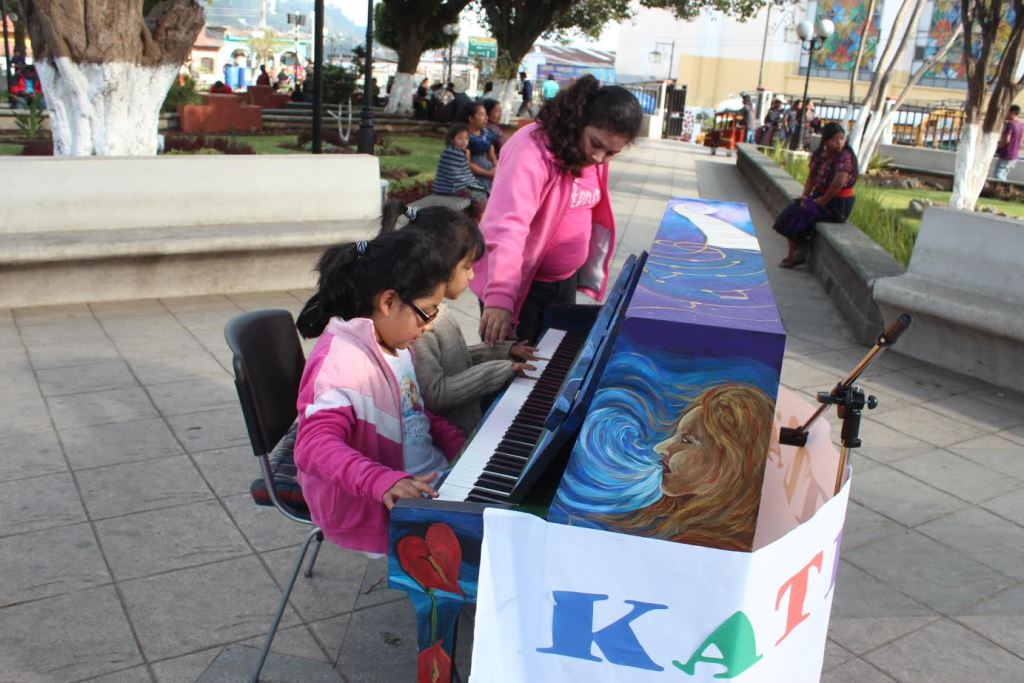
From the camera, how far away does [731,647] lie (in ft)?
5.75

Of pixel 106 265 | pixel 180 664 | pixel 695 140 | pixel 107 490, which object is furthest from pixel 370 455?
pixel 695 140

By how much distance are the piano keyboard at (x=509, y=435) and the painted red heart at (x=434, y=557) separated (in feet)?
0.39

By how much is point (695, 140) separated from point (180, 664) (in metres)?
37.7

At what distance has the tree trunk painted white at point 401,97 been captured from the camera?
25.9 metres

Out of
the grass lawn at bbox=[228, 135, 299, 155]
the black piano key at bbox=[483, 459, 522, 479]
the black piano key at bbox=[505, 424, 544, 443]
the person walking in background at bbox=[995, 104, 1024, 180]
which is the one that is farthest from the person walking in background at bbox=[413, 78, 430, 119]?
the black piano key at bbox=[483, 459, 522, 479]

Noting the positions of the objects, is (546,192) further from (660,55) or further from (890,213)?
(660,55)

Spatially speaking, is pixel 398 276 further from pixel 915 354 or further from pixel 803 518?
pixel 915 354

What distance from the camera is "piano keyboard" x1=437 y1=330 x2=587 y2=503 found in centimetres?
209

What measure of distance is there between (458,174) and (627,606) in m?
8.38

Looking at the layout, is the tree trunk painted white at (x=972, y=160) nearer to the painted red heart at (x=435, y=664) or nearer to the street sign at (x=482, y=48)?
the painted red heart at (x=435, y=664)

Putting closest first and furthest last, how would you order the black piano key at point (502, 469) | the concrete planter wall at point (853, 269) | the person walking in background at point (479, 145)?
the black piano key at point (502, 469), the concrete planter wall at point (853, 269), the person walking in background at point (479, 145)

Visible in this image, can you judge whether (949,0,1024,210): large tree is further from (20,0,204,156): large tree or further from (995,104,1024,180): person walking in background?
(20,0,204,156): large tree

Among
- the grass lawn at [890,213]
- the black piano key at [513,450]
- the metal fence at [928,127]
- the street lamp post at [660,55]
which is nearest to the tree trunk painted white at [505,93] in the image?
the grass lawn at [890,213]

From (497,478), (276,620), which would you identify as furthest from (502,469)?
(276,620)
